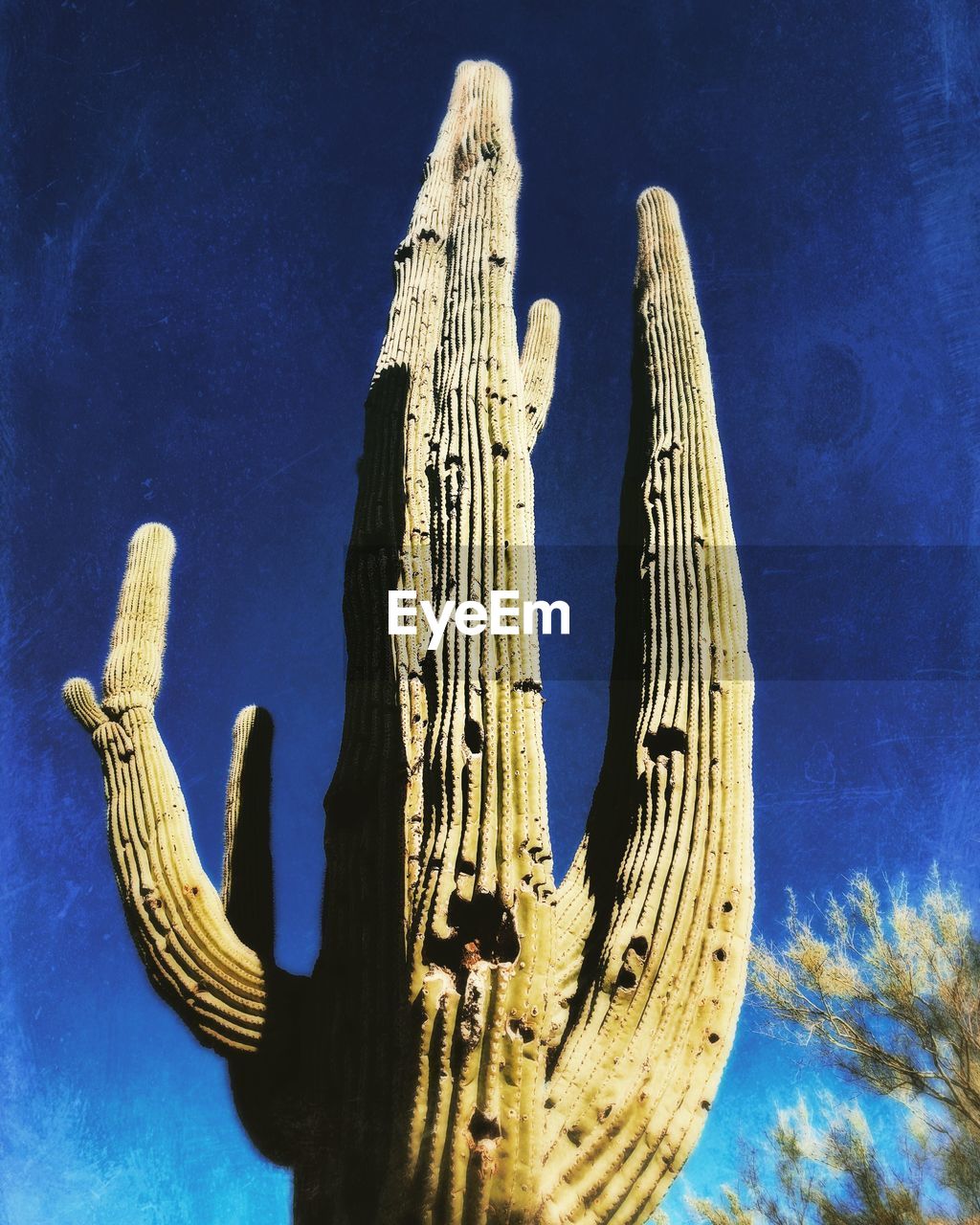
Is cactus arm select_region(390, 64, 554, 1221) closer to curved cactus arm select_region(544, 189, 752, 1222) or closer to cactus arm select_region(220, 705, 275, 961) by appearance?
curved cactus arm select_region(544, 189, 752, 1222)

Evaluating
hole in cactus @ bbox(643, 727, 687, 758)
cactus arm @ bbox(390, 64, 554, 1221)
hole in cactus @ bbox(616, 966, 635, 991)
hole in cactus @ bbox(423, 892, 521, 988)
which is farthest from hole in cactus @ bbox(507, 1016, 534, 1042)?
hole in cactus @ bbox(643, 727, 687, 758)

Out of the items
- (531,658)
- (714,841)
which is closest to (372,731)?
(531,658)

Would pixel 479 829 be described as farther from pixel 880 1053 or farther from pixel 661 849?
pixel 880 1053

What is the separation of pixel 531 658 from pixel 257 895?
1.48m

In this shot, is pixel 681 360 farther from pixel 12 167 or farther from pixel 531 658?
pixel 12 167

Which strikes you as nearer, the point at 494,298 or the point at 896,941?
the point at 494,298

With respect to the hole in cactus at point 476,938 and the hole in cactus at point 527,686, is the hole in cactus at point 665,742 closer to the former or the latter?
the hole in cactus at point 527,686

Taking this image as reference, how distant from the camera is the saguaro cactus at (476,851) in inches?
74.9

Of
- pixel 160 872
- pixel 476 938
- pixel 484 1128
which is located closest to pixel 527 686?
pixel 476 938

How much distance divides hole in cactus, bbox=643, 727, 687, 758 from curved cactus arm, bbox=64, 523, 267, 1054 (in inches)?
53.0

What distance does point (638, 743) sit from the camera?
9.09ft

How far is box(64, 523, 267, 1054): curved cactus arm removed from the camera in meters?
2.45

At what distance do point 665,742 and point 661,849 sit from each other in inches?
14.0

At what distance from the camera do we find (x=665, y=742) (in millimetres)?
2732
